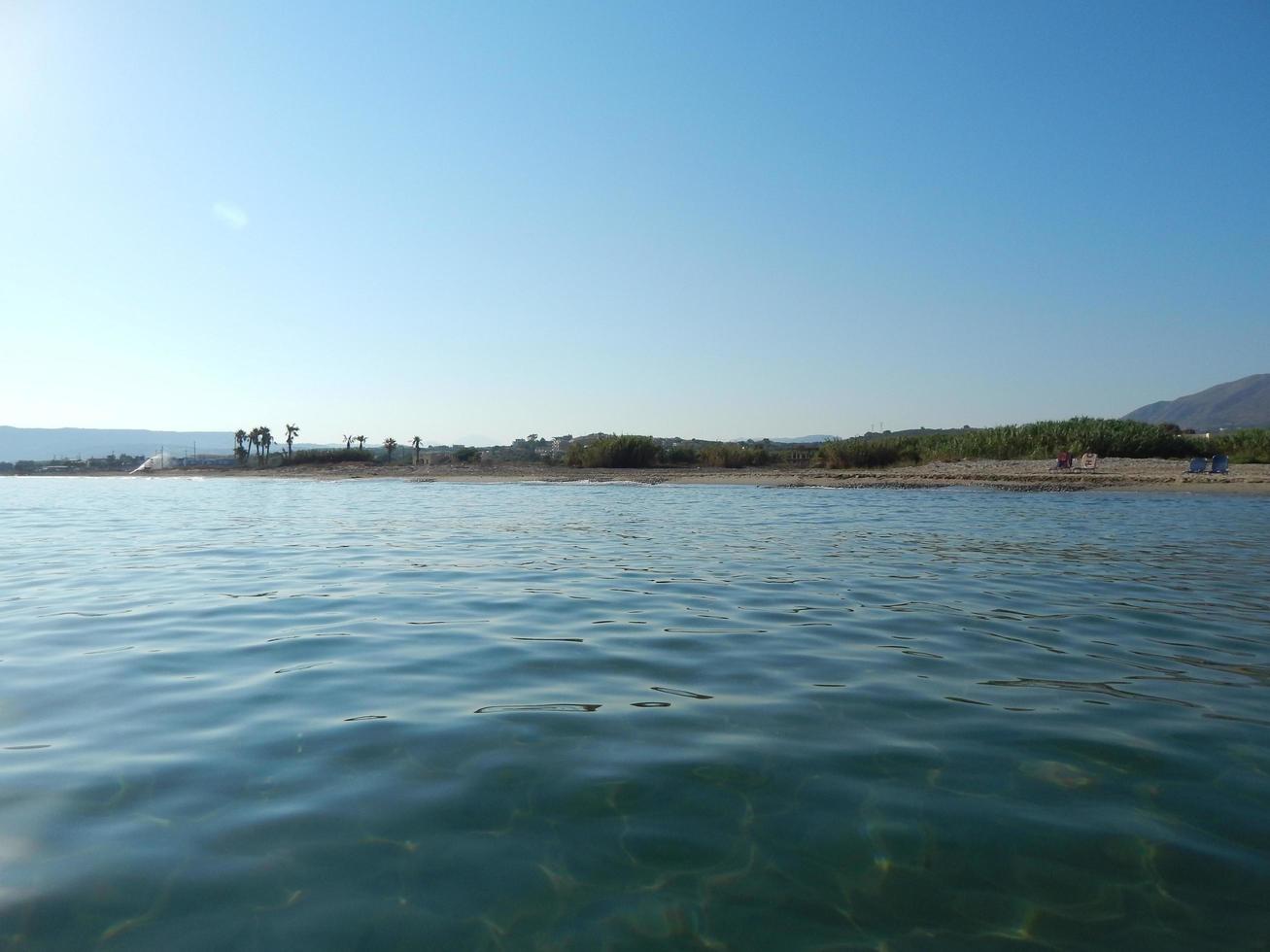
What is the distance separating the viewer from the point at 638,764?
3.88 meters

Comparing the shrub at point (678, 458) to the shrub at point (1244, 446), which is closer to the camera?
the shrub at point (1244, 446)

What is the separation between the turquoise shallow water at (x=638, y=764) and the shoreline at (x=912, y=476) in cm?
1687

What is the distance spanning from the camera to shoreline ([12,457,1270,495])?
78.5 ft

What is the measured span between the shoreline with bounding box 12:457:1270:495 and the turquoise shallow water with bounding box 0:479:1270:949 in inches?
664

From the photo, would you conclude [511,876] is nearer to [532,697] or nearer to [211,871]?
[211,871]

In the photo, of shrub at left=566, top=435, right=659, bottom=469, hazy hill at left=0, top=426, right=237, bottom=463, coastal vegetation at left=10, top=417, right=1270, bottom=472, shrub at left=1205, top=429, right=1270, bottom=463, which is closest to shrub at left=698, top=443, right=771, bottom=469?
coastal vegetation at left=10, top=417, right=1270, bottom=472

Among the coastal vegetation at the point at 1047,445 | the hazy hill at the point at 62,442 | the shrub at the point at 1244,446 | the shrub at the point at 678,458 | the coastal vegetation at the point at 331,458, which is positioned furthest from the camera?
the hazy hill at the point at 62,442

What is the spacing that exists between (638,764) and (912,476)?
26.4m

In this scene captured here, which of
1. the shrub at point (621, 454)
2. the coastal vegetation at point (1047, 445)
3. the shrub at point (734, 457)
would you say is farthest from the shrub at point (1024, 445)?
the shrub at point (621, 454)

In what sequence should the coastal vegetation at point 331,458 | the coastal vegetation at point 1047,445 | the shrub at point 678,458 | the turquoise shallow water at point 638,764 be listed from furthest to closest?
1. the coastal vegetation at point 331,458
2. the shrub at point 678,458
3. the coastal vegetation at point 1047,445
4. the turquoise shallow water at point 638,764

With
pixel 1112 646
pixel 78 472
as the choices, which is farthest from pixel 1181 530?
pixel 78 472

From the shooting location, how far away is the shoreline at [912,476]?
2392cm

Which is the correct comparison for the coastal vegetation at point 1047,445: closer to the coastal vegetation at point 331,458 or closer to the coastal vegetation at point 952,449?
the coastal vegetation at point 952,449

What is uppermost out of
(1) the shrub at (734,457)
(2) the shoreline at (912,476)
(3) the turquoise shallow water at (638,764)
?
(1) the shrub at (734,457)
